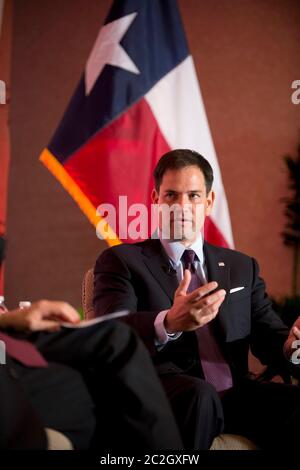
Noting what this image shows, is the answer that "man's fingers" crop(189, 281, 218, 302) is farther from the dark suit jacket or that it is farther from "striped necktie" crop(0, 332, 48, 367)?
"striped necktie" crop(0, 332, 48, 367)

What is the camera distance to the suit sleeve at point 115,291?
1.86 m

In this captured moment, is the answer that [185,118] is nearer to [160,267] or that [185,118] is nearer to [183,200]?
[183,200]

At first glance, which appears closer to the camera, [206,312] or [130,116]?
[206,312]

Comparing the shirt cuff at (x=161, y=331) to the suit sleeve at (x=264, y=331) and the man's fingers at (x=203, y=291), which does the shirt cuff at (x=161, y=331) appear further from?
the suit sleeve at (x=264, y=331)

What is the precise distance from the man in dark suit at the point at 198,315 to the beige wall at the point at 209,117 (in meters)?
1.55

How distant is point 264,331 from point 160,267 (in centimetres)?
50

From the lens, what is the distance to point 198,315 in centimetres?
163

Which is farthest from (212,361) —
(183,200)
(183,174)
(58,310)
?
(58,310)

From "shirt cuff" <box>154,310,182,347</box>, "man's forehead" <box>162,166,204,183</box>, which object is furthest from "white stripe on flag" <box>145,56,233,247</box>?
"shirt cuff" <box>154,310,182,347</box>

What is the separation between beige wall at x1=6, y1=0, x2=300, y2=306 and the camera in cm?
368

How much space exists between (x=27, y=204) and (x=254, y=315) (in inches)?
78.6

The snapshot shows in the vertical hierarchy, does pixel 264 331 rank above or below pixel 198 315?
below

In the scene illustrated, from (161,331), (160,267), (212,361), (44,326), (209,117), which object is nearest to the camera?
(44,326)

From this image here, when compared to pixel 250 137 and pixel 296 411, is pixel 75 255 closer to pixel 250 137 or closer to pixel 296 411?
pixel 250 137
